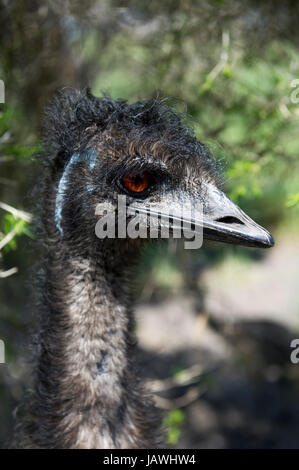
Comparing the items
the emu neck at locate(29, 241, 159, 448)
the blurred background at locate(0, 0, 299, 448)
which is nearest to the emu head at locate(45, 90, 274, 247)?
the emu neck at locate(29, 241, 159, 448)

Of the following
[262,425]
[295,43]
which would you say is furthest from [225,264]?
[295,43]

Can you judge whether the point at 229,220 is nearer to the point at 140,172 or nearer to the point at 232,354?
the point at 140,172

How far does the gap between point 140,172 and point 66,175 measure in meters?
0.35

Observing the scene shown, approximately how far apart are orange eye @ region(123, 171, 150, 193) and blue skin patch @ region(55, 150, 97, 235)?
0.16 metres

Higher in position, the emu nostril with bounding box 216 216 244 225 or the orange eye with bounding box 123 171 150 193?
the orange eye with bounding box 123 171 150 193

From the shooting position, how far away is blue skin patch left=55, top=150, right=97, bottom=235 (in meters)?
2.20

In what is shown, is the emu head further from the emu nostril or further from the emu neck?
the emu neck

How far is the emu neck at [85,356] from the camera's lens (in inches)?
91.5

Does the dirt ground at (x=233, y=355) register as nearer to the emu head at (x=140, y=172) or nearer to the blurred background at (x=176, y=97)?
the blurred background at (x=176, y=97)

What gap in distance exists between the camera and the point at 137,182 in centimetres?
215

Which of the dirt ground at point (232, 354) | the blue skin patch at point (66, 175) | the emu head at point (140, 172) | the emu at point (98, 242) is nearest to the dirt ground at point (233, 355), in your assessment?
the dirt ground at point (232, 354)

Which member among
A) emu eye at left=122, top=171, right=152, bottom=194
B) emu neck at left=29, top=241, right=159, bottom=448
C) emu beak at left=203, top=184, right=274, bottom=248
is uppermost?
emu eye at left=122, top=171, right=152, bottom=194

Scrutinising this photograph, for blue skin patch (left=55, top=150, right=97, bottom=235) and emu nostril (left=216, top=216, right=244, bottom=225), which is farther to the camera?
blue skin patch (left=55, top=150, right=97, bottom=235)

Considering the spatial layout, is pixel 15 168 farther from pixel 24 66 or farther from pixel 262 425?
pixel 262 425
